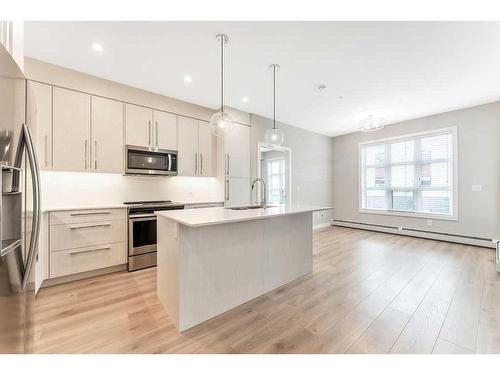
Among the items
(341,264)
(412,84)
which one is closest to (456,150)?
(412,84)

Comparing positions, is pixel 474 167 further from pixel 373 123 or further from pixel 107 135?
pixel 107 135

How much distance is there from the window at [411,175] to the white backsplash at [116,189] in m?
4.20

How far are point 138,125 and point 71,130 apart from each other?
0.83m

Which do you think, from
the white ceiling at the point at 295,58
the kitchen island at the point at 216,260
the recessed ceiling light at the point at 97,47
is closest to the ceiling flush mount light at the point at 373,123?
the white ceiling at the point at 295,58

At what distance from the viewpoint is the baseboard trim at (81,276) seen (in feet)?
8.41

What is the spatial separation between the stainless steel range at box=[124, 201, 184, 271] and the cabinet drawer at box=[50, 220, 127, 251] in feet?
0.42

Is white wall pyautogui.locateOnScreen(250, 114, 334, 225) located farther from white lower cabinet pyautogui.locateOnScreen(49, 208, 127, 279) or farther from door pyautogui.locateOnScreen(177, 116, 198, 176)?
white lower cabinet pyautogui.locateOnScreen(49, 208, 127, 279)

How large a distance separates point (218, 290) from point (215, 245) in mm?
424

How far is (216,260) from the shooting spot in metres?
1.97

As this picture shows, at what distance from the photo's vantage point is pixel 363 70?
289 centimetres

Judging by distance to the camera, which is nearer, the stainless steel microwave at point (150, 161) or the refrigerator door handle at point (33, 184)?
the refrigerator door handle at point (33, 184)

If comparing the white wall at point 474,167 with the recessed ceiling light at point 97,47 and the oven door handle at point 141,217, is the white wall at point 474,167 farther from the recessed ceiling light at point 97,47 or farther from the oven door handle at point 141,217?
the recessed ceiling light at point 97,47
